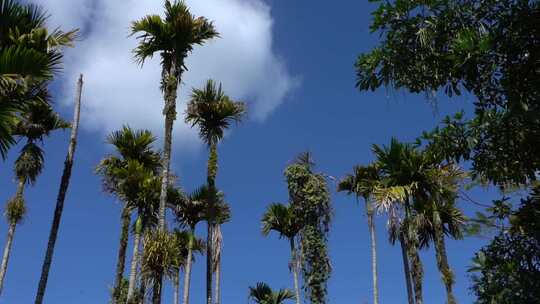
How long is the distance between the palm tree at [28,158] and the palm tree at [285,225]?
38.4 ft

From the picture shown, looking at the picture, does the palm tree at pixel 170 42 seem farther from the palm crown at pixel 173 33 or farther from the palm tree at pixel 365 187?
the palm tree at pixel 365 187

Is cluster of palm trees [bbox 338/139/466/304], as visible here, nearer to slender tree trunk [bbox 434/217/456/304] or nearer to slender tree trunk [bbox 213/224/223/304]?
slender tree trunk [bbox 434/217/456/304]

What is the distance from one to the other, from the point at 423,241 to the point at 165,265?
1065 centimetres

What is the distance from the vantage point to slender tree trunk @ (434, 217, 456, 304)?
1606cm

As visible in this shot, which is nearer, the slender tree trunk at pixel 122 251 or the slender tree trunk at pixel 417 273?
the slender tree trunk at pixel 417 273

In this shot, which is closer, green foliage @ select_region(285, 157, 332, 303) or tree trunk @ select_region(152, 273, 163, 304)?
tree trunk @ select_region(152, 273, 163, 304)

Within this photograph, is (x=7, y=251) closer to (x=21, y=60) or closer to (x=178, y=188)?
(x=178, y=188)

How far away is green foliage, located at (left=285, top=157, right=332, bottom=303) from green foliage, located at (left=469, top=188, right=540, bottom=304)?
1844 cm

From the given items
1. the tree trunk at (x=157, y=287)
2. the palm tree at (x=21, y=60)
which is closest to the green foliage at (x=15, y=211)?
the tree trunk at (x=157, y=287)

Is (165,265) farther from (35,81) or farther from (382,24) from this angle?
(382,24)

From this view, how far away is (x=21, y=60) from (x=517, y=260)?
23.9 feet

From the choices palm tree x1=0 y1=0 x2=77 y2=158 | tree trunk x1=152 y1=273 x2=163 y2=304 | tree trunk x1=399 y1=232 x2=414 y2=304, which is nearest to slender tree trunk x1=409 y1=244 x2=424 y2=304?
tree trunk x1=399 y1=232 x2=414 y2=304

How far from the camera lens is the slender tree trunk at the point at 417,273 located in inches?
661

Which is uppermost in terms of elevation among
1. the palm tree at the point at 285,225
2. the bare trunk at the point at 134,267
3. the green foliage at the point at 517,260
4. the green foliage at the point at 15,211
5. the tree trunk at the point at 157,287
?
the palm tree at the point at 285,225
